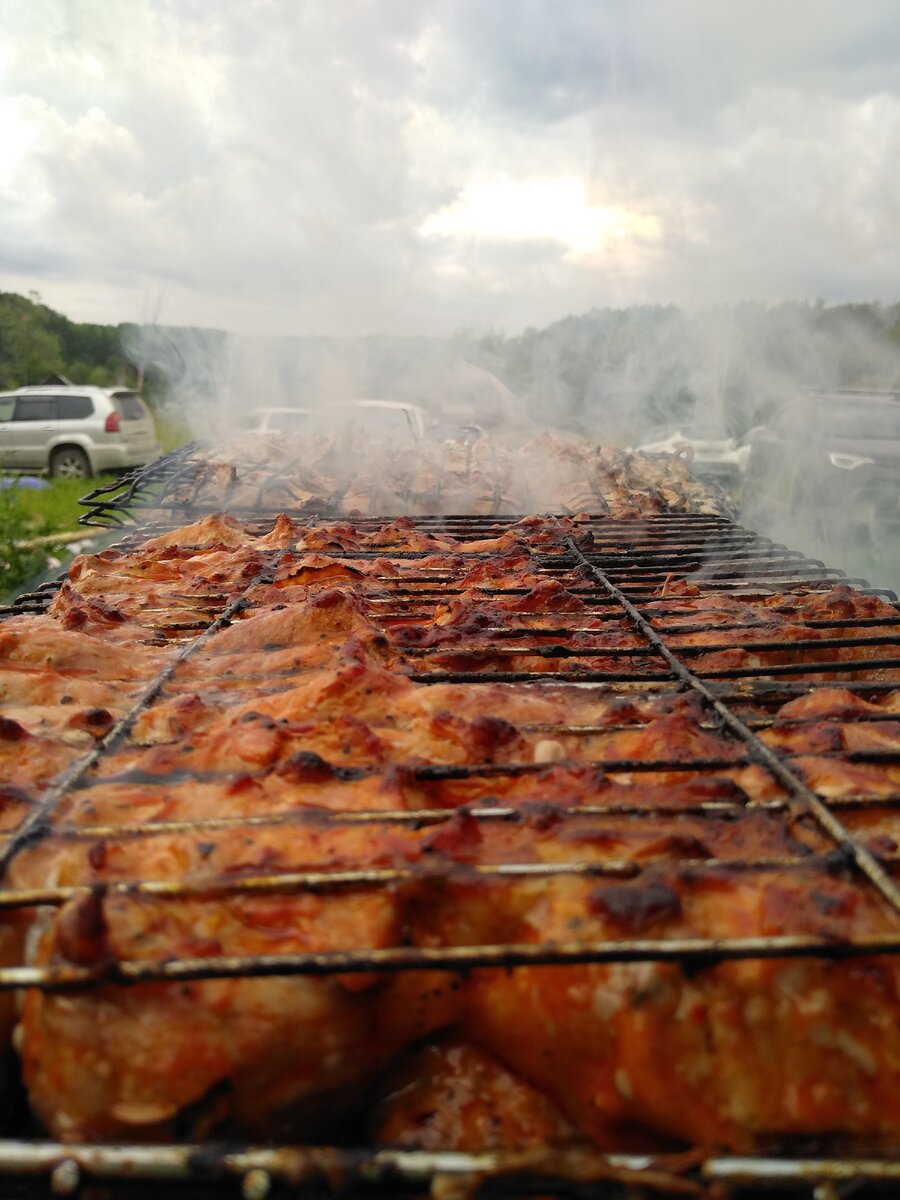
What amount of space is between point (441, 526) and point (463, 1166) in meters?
5.31

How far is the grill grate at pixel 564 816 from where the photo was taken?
1330 mm

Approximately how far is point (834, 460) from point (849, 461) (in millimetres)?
191

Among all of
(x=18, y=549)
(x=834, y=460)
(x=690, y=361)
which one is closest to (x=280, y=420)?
(x=18, y=549)

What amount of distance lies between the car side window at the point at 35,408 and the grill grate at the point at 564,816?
18.3 meters

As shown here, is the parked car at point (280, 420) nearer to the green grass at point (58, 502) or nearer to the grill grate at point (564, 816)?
the green grass at point (58, 502)

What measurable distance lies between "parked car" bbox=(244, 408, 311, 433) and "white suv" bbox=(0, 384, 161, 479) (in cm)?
816

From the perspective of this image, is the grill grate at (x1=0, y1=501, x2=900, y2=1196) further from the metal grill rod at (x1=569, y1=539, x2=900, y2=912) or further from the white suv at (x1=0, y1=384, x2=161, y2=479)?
the white suv at (x1=0, y1=384, x2=161, y2=479)

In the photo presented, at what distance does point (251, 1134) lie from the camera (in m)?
1.63

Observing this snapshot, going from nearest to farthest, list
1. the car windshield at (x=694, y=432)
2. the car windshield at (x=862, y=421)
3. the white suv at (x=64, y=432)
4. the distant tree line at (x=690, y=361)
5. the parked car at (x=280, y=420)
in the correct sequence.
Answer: the car windshield at (x=862, y=421)
the distant tree line at (x=690, y=361)
the parked car at (x=280, y=420)
the car windshield at (x=694, y=432)
the white suv at (x=64, y=432)

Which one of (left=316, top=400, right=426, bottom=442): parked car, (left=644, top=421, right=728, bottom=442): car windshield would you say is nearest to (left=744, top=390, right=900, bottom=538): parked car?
(left=316, top=400, right=426, bottom=442): parked car

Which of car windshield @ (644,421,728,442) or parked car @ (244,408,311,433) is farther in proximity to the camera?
car windshield @ (644,421,728,442)

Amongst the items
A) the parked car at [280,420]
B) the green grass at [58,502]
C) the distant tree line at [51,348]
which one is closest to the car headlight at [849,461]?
the parked car at [280,420]

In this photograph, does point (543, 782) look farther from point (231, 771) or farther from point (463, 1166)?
point (463, 1166)

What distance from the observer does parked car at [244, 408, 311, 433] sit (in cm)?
1359
